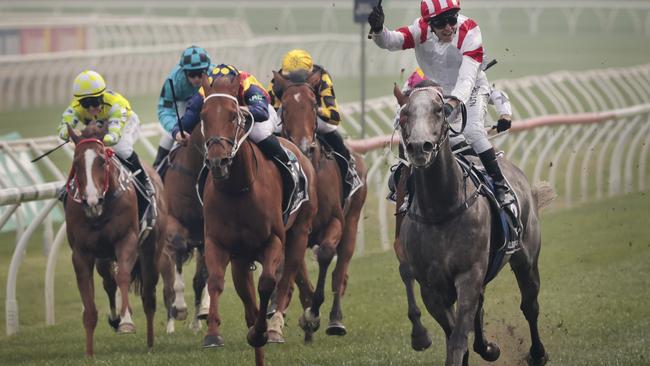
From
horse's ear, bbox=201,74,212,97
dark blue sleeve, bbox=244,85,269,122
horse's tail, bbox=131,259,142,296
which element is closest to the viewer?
horse's ear, bbox=201,74,212,97

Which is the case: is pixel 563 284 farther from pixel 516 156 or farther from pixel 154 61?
pixel 154 61

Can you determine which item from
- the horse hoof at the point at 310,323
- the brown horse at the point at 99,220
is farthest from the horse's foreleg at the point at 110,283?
the horse hoof at the point at 310,323

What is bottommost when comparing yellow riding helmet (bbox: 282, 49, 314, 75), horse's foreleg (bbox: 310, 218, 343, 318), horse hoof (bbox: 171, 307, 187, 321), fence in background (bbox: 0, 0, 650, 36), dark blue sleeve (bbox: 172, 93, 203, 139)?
horse hoof (bbox: 171, 307, 187, 321)

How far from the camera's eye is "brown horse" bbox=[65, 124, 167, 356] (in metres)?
10.1

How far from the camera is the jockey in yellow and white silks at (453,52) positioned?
847cm

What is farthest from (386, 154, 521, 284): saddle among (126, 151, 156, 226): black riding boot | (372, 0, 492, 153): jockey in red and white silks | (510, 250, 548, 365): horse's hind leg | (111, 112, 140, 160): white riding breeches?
(111, 112, 140, 160): white riding breeches

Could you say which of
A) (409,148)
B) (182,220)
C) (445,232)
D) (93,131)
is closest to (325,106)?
(182,220)

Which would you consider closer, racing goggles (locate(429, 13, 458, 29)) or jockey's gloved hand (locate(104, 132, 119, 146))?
racing goggles (locate(429, 13, 458, 29))

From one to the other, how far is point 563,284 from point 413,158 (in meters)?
5.76

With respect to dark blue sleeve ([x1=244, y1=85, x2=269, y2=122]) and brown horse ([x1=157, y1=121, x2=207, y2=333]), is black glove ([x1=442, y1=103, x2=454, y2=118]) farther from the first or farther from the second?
brown horse ([x1=157, y1=121, x2=207, y2=333])

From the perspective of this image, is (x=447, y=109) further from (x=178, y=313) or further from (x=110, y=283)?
(x=178, y=313)

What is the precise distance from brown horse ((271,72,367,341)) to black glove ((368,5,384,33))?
2479 mm

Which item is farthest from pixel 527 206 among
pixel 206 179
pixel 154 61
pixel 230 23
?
pixel 230 23

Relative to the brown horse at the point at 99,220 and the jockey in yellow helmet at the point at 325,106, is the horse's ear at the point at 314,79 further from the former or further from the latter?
the brown horse at the point at 99,220
